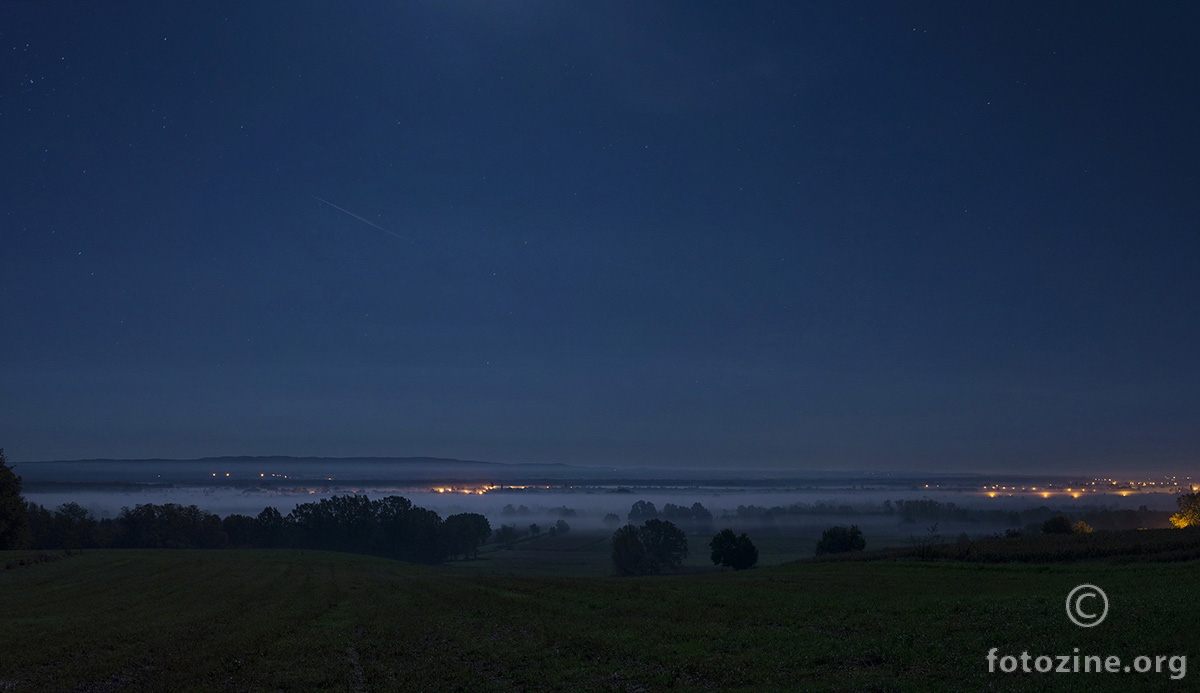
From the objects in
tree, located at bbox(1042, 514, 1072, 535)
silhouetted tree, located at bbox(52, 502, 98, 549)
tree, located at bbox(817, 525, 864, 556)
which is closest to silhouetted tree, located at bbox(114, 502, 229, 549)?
silhouetted tree, located at bbox(52, 502, 98, 549)

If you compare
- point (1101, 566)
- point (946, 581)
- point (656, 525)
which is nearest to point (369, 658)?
point (946, 581)

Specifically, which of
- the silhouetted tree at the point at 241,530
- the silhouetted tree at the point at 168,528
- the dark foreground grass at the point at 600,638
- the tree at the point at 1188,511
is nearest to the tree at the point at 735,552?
the dark foreground grass at the point at 600,638

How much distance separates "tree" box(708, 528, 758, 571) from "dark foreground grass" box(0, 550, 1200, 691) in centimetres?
5769

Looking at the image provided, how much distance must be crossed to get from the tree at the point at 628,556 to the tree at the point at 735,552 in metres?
25.1

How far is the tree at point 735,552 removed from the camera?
96812mm

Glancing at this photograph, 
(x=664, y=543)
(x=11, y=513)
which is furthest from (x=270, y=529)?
(x=664, y=543)

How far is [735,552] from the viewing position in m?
97.3

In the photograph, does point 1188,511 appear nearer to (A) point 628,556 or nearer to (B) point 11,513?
(A) point 628,556

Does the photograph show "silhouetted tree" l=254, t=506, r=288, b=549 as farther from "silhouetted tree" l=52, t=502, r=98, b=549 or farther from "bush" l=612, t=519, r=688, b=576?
"bush" l=612, t=519, r=688, b=576

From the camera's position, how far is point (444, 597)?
3997 centimetres

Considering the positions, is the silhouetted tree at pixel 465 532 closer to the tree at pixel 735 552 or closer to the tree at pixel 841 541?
the tree at pixel 735 552

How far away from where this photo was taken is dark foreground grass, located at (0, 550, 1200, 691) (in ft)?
59.0

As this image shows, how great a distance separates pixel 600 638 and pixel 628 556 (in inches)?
3971

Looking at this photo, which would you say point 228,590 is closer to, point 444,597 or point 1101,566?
point 444,597
